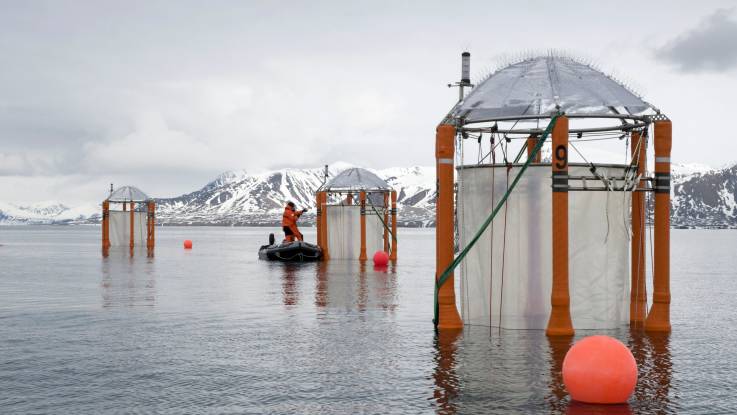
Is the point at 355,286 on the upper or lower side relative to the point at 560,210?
lower

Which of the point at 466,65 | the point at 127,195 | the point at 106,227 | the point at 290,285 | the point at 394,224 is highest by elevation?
the point at 466,65

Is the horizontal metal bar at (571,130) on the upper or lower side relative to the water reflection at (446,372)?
upper

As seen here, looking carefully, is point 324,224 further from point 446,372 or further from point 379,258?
point 446,372

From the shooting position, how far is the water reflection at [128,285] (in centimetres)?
2711

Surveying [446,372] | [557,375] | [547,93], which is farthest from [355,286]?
[557,375]

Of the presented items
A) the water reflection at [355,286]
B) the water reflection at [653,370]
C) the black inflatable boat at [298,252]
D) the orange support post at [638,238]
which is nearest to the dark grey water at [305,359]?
the water reflection at [653,370]

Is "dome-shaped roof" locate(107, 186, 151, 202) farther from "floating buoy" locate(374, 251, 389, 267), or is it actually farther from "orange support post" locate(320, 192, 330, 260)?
"floating buoy" locate(374, 251, 389, 267)

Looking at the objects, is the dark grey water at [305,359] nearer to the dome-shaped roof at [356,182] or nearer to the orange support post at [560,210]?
the orange support post at [560,210]

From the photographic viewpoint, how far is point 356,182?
53.0 m

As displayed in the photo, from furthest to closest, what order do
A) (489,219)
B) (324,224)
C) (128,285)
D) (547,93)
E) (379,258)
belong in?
(324,224) < (379,258) < (128,285) < (547,93) < (489,219)

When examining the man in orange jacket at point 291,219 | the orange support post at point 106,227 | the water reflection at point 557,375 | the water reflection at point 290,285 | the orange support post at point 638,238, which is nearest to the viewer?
the water reflection at point 557,375

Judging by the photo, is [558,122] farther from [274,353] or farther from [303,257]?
[303,257]

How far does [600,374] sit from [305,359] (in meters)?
5.74

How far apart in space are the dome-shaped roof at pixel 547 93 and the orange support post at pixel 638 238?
132cm
